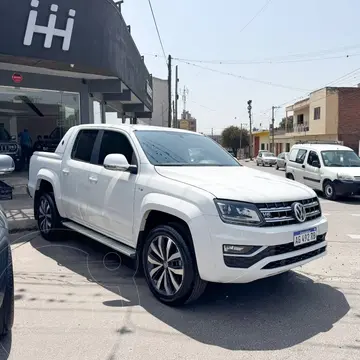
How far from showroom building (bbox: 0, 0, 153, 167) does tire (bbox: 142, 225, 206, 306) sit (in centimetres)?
634

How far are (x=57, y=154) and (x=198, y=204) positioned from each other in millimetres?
3314

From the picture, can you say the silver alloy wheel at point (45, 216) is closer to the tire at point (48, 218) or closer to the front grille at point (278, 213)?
the tire at point (48, 218)

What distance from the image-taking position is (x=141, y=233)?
419cm

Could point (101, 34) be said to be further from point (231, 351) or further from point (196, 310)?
point (231, 351)

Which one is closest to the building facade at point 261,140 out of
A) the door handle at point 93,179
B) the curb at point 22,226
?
the curb at point 22,226

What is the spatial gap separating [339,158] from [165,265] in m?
10.5

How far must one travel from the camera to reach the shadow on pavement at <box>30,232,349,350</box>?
10.8ft

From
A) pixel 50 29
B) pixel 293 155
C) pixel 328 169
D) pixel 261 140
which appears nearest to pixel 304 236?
pixel 50 29

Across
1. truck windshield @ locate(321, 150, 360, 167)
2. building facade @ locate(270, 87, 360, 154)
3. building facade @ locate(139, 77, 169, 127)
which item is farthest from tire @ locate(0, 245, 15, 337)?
building facade @ locate(139, 77, 169, 127)

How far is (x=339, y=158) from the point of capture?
12648 millimetres

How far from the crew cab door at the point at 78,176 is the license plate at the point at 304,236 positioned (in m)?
2.67

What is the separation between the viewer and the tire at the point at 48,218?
588cm

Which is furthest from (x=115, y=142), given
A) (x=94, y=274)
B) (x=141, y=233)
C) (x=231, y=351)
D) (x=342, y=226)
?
(x=342, y=226)

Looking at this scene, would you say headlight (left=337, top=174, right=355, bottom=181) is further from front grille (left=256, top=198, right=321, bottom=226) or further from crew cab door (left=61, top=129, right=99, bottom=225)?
crew cab door (left=61, top=129, right=99, bottom=225)
